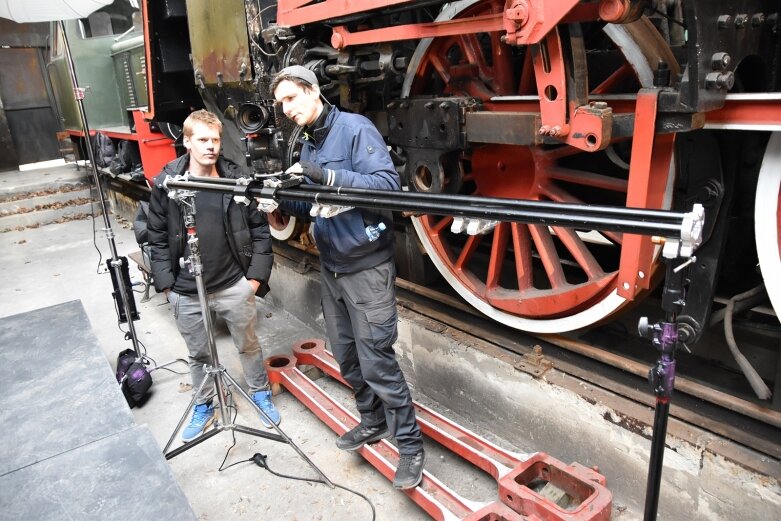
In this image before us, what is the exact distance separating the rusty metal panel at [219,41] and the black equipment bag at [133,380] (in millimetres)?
1759

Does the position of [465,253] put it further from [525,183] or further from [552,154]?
[552,154]

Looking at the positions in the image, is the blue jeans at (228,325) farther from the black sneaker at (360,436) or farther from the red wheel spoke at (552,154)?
the red wheel spoke at (552,154)

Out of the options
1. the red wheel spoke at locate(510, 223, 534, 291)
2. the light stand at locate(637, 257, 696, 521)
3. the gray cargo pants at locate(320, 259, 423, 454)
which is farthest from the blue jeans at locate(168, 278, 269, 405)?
the light stand at locate(637, 257, 696, 521)

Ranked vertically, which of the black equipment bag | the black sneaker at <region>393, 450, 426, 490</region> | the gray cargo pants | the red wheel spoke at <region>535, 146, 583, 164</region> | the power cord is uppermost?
the red wheel spoke at <region>535, 146, 583, 164</region>

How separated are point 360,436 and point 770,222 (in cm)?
177

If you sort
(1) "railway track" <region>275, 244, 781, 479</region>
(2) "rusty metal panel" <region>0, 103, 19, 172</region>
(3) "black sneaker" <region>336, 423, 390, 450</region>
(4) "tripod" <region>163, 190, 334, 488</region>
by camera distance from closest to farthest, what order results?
(1) "railway track" <region>275, 244, 781, 479</region> → (4) "tripod" <region>163, 190, 334, 488</region> → (3) "black sneaker" <region>336, 423, 390, 450</region> → (2) "rusty metal panel" <region>0, 103, 19, 172</region>

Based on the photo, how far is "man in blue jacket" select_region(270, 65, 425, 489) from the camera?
204cm

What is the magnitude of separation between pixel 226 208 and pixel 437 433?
141cm

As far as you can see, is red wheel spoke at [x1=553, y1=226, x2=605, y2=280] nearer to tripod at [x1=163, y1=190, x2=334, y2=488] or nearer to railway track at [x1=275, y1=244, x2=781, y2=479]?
railway track at [x1=275, y1=244, x2=781, y2=479]

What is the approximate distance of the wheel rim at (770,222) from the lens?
1.70m

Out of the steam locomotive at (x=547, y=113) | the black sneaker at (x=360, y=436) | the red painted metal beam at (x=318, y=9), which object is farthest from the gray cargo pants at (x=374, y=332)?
the red painted metal beam at (x=318, y=9)

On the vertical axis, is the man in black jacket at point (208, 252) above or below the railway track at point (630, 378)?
above

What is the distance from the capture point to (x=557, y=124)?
1.88m

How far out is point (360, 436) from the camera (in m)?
2.53
